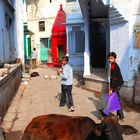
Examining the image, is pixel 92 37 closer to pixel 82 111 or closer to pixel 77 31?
pixel 77 31

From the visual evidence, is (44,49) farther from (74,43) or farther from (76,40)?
(76,40)

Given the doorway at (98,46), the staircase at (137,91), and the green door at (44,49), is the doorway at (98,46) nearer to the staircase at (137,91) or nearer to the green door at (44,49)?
the staircase at (137,91)

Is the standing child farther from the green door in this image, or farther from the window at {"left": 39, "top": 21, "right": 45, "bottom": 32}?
the window at {"left": 39, "top": 21, "right": 45, "bottom": 32}

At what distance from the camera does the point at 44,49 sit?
110 ft

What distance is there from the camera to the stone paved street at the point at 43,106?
28.9 feet

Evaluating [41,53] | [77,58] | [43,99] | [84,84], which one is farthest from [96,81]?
[41,53]

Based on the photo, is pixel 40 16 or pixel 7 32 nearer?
pixel 7 32

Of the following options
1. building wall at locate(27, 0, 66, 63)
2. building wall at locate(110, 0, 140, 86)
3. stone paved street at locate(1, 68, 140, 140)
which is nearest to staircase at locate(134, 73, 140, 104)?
building wall at locate(110, 0, 140, 86)

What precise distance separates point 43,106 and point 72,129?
6.29 m

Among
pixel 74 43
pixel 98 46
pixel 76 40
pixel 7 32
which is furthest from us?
pixel 74 43

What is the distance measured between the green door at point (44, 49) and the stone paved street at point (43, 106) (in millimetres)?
17689

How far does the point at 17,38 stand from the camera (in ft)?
64.4

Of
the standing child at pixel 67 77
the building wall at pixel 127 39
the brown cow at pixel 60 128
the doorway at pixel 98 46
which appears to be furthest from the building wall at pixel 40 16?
the brown cow at pixel 60 128

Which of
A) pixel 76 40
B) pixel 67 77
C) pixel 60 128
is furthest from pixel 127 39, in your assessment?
pixel 76 40
